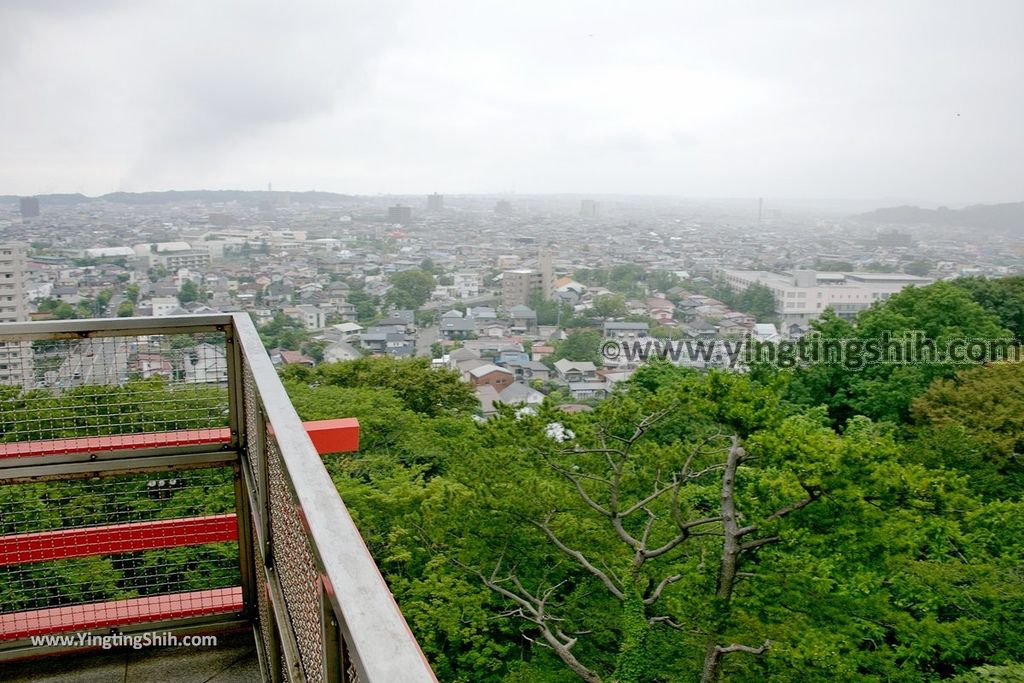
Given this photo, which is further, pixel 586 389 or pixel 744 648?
pixel 586 389

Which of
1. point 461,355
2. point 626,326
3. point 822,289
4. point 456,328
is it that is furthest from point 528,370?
point 822,289

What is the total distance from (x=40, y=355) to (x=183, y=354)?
1.45 feet

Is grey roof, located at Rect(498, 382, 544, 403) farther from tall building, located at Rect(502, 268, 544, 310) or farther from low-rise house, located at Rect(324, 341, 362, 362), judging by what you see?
tall building, located at Rect(502, 268, 544, 310)

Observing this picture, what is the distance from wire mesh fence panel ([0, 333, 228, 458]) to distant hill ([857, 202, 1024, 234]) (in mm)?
41124

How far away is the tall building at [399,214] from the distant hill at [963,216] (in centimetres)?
2936

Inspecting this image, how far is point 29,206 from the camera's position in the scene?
19438 mm

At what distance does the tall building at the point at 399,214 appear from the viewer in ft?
150

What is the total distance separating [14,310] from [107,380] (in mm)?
8458

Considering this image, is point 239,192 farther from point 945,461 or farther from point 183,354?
point 183,354

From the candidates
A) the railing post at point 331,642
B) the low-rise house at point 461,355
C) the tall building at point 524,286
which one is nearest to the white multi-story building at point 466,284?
the tall building at point 524,286

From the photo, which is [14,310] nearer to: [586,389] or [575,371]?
[586,389]

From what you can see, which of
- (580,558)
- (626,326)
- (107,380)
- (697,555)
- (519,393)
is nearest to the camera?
(107,380)

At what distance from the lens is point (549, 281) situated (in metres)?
37.7

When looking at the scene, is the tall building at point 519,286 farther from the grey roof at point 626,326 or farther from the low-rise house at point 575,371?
the low-rise house at point 575,371
